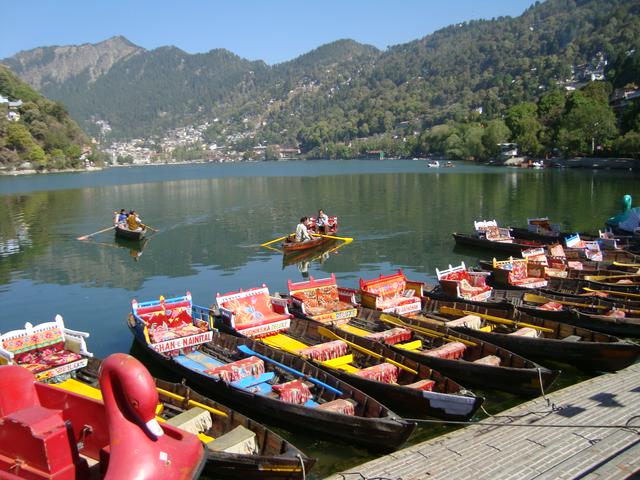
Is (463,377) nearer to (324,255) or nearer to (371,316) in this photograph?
(371,316)

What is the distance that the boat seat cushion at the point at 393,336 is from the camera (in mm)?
16531

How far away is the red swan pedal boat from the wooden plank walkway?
12.0 ft

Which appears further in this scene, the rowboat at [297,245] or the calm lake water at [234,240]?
the rowboat at [297,245]

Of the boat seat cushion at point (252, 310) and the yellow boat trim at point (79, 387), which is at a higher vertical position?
the boat seat cushion at point (252, 310)

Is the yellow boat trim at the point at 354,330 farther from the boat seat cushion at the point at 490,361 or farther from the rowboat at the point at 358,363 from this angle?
the boat seat cushion at the point at 490,361

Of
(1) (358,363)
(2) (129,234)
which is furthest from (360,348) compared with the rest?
(2) (129,234)

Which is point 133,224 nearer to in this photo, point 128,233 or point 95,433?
point 128,233

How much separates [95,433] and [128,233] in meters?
36.4

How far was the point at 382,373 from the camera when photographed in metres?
14.0

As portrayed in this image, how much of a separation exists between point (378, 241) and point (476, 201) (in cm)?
2575

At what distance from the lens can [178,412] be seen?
12.3 metres

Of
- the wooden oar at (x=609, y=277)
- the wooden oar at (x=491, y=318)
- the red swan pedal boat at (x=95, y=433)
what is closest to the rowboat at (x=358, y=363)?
the wooden oar at (x=491, y=318)

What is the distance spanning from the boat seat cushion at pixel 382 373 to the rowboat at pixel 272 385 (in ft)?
3.54

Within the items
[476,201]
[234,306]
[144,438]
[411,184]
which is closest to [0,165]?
[411,184]
